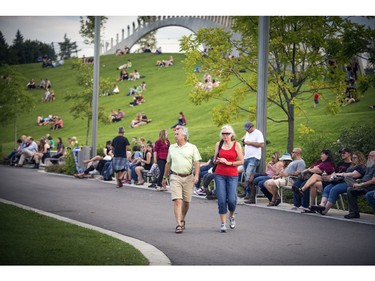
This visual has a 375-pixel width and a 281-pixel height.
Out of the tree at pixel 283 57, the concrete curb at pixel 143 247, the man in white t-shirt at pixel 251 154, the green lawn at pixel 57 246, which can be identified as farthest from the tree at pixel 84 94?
the green lawn at pixel 57 246

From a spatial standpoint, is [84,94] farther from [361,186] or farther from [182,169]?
[182,169]

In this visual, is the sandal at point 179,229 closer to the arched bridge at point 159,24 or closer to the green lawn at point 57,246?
the green lawn at point 57,246

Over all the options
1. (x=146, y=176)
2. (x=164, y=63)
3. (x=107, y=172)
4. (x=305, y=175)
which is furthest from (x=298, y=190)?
(x=164, y=63)

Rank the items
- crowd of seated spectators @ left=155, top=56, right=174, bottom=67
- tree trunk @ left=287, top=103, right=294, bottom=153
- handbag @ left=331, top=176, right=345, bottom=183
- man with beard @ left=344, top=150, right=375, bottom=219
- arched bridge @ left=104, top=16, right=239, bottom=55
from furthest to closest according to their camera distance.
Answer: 1. crowd of seated spectators @ left=155, top=56, right=174, bottom=67
2. arched bridge @ left=104, top=16, right=239, bottom=55
3. tree trunk @ left=287, top=103, right=294, bottom=153
4. handbag @ left=331, top=176, right=345, bottom=183
5. man with beard @ left=344, top=150, right=375, bottom=219

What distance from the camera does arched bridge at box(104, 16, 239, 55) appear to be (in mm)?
42625

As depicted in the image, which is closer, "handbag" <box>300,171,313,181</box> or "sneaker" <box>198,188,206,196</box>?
"handbag" <box>300,171,313,181</box>

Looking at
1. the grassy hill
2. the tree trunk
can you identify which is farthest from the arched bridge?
the tree trunk

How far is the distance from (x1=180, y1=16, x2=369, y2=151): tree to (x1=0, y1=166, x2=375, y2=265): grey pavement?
5.51 m

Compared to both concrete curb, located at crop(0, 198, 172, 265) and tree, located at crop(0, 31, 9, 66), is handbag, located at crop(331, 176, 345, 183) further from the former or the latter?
tree, located at crop(0, 31, 9, 66)

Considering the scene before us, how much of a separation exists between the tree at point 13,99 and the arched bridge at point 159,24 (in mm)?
8886

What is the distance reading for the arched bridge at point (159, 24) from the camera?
140 feet

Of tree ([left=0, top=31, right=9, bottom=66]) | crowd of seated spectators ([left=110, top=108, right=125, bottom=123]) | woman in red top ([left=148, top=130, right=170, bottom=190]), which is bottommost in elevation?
woman in red top ([left=148, top=130, right=170, bottom=190])

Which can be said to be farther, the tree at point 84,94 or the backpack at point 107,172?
the tree at point 84,94

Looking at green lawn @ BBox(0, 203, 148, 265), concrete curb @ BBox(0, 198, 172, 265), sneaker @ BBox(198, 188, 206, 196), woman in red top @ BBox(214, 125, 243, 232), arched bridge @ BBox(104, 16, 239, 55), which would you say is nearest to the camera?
green lawn @ BBox(0, 203, 148, 265)
